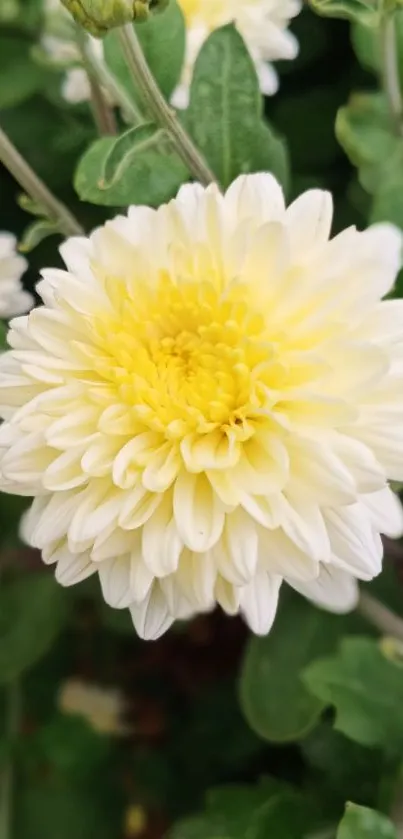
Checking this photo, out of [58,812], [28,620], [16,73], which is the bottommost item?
[58,812]

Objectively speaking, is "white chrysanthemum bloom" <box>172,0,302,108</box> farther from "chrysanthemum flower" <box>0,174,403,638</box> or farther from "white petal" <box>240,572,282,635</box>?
"white petal" <box>240,572,282,635</box>

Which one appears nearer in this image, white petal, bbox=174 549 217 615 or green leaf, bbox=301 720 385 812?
white petal, bbox=174 549 217 615

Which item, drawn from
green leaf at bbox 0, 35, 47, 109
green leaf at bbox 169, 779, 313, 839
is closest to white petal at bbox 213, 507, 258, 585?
green leaf at bbox 169, 779, 313, 839

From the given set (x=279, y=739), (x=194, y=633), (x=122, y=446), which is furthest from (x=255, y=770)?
(x=122, y=446)

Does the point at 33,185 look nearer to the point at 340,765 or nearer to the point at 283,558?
the point at 283,558

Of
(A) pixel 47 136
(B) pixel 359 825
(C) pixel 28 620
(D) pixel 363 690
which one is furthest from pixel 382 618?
(A) pixel 47 136

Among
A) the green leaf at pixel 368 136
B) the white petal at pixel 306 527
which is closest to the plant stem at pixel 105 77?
the green leaf at pixel 368 136
